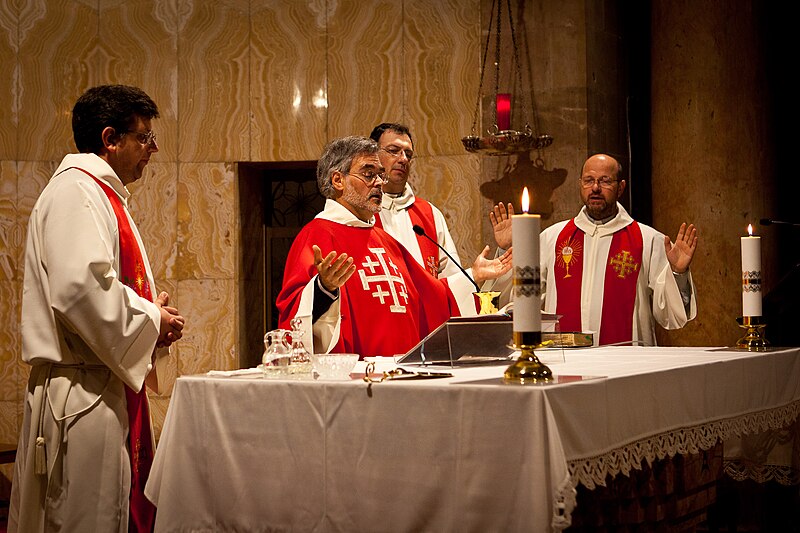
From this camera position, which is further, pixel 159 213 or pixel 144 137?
pixel 159 213

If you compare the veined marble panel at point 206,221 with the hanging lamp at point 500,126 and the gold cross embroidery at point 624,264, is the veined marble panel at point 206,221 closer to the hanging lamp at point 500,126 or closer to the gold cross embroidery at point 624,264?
the hanging lamp at point 500,126

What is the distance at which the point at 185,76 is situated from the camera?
7.75 metres

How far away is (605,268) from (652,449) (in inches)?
136

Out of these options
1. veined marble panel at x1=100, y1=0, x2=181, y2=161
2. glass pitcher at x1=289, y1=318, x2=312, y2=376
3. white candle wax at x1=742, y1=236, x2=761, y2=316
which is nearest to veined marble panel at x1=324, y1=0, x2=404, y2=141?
veined marble panel at x1=100, y1=0, x2=181, y2=161

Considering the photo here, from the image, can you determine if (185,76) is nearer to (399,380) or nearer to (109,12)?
(109,12)

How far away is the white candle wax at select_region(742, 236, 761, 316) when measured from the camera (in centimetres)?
423

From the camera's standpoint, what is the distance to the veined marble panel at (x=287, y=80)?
7.71 meters

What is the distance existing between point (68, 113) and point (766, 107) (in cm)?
496

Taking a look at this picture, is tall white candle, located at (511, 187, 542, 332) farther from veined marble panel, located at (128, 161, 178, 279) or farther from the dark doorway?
veined marble panel, located at (128, 161, 178, 279)

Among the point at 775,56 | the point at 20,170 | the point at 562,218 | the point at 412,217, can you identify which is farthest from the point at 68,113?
the point at 775,56

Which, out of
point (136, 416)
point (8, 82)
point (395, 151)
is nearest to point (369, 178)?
point (395, 151)

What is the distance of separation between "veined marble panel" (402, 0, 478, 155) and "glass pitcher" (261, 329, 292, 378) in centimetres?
452

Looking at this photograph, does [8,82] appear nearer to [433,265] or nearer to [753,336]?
[433,265]

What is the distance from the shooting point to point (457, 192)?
7.44m
